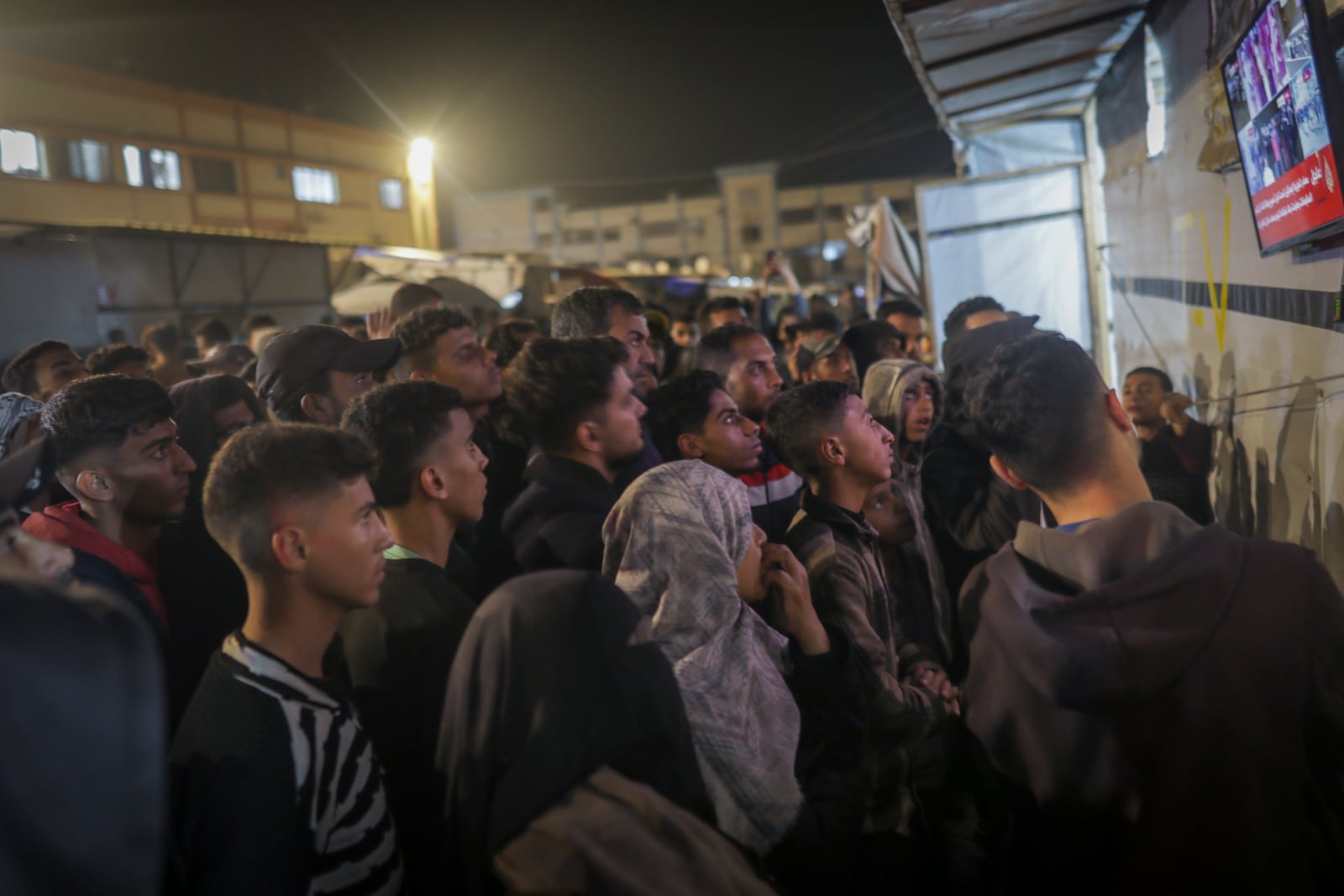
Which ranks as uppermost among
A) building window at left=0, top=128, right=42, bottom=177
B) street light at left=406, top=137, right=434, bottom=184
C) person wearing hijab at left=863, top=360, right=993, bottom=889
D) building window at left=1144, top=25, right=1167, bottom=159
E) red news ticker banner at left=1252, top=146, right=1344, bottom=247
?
street light at left=406, top=137, right=434, bottom=184

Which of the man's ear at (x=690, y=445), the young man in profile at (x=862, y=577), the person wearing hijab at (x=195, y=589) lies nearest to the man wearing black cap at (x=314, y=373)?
the person wearing hijab at (x=195, y=589)

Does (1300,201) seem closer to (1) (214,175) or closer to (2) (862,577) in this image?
(2) (862,577)

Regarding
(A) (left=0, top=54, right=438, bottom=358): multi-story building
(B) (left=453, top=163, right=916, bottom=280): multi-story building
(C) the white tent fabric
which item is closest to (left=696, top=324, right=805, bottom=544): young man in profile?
(C) the white tent fabric

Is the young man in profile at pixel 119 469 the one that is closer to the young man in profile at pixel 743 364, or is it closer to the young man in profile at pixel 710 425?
the young man in profile at pixel 710 425

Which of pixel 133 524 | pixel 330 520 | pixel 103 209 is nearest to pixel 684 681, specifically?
pixel 330 520

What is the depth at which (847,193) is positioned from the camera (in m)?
69.2

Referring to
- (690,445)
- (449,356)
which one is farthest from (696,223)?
(690,445)

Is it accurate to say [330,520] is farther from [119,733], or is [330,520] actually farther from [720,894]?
[720,894]

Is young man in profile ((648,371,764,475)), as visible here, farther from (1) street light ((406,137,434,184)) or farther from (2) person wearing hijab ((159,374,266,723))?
(1) street light ((406,137,434,184))

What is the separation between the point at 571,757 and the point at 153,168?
30.7m

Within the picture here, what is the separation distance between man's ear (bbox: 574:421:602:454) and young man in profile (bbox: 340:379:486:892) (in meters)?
0.42

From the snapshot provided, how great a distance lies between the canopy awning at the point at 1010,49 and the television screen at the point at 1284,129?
2538mm

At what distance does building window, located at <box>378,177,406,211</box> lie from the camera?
36.7m

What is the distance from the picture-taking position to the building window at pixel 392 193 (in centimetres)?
3666
